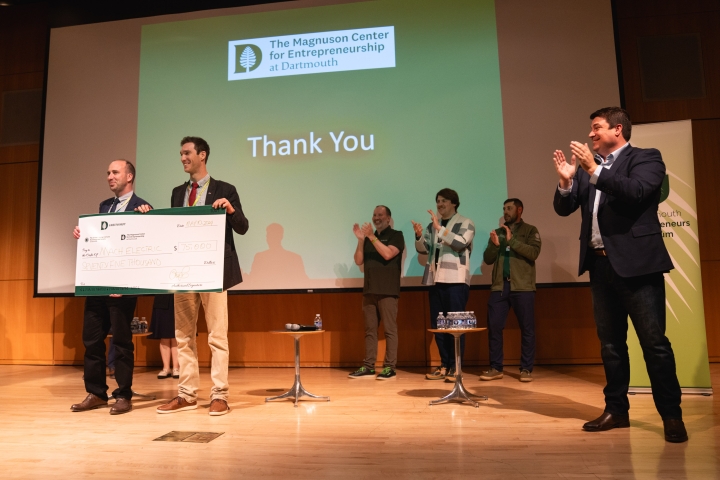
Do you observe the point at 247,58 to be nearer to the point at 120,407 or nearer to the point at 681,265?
the point at 120,407

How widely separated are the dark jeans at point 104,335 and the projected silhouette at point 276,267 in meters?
1.83

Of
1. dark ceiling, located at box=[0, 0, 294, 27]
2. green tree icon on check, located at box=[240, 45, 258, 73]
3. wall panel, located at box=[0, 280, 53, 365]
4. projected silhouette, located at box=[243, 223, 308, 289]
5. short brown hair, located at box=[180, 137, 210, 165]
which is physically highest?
dark ceiling, located at box=[0, 0, 294, 27]

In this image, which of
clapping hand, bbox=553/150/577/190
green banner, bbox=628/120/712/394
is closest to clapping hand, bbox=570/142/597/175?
clapping hand, bbox=553/150/577/190

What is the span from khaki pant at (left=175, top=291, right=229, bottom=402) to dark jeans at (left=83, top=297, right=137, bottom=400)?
39 centimetres

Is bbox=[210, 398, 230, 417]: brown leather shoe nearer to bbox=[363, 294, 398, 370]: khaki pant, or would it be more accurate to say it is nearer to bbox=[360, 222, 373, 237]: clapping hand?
bbox=[363, 294, 398, 370]: khaki pant

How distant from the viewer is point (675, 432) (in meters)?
2.43

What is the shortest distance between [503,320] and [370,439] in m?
2.37

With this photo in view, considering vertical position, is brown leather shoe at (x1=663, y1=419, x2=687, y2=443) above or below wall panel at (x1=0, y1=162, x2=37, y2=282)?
below

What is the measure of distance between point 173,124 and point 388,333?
10.1ft

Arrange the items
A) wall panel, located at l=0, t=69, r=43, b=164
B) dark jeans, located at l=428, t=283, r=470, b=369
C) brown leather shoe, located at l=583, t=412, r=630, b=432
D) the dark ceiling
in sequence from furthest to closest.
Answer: wall panel, located at l=0, t=69, r=43, b=164, the dark ceiling, dark jeans, located at l=428, t=283, r=470, b=369, brown leather shoe, located at l=583, t=412, r=630, b=432

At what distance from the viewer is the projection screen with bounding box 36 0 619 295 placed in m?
5.04

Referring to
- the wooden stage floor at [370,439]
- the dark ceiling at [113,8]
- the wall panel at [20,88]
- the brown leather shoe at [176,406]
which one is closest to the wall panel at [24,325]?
the wall panel at [20,88]

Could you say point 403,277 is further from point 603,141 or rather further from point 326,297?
point 603,141

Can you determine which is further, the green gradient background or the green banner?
the green gradient background
